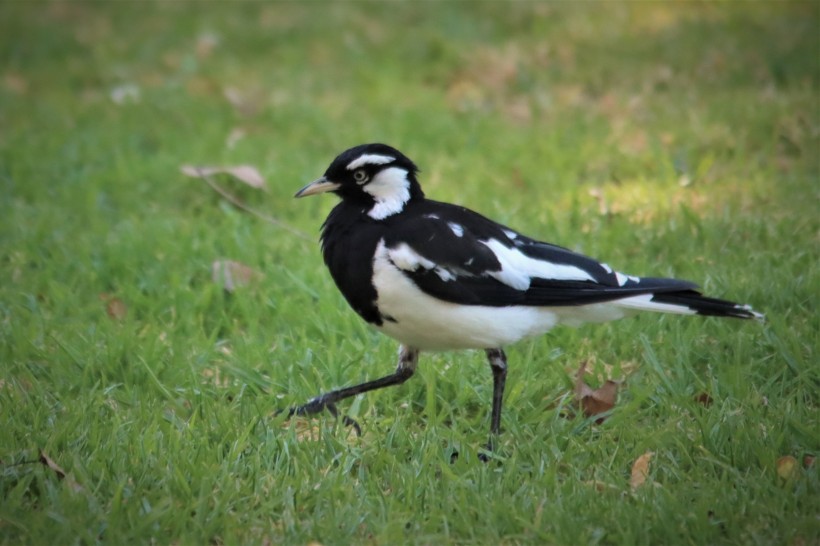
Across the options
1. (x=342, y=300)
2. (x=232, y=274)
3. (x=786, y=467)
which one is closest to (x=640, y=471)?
(x=786, y=467)

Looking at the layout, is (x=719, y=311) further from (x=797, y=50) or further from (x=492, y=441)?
(x=797, y=50)

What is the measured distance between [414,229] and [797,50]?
4866 mm

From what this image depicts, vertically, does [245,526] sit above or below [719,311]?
below

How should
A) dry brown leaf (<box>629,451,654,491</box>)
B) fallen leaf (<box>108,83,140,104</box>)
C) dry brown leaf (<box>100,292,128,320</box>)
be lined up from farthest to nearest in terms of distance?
fallen leaf (<box>108,83,140,104</box>) < dry brown leaf (<box>100,292,128,320</box>) < dry brown leaf (<box>629,451,654,491</box>)

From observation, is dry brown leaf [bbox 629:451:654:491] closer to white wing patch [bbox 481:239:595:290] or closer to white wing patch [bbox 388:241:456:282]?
white wing patch [bbox 481:239:595:290]

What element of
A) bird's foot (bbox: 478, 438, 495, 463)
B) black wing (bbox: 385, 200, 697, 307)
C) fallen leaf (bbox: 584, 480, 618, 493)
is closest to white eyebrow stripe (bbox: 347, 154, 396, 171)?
black wing (bbox: 385, 200, 697, 307)

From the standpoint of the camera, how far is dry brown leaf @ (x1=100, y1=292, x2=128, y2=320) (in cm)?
477

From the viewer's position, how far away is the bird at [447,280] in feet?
11.7

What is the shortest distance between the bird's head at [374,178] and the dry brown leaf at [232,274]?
1.26m

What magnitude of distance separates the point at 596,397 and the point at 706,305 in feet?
1.74

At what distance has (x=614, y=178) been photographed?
20.1ft

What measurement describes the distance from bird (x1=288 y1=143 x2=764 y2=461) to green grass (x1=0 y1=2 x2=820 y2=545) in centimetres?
32

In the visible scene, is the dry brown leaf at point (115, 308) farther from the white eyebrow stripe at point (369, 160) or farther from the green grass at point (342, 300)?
the white eyebrow stripe at point (369, 160)

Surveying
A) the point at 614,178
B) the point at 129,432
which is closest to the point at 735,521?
the point at 129,432
